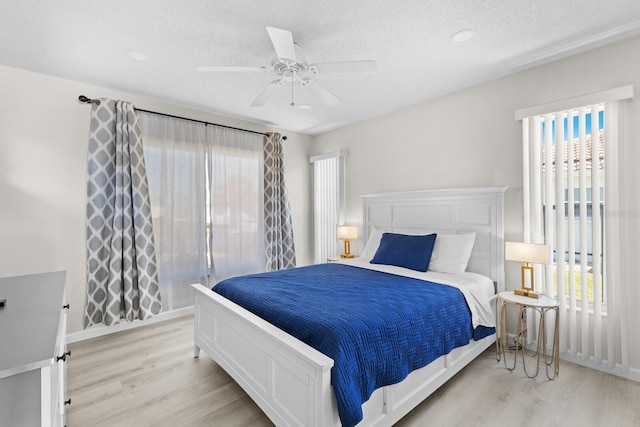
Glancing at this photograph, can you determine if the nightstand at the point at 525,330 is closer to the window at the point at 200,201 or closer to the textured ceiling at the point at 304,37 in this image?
the textured ceiling at the point at 304,37

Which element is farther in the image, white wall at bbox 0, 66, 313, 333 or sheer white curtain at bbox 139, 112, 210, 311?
sheer white curtain at bbox 139, 112, 210, 311

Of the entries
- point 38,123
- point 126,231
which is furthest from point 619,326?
point 38,123

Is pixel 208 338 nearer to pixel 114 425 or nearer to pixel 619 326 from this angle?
pixel 114 425

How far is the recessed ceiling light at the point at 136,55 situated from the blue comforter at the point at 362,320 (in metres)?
2.11

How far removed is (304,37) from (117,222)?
2660 mm

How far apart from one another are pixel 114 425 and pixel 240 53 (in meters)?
2.84

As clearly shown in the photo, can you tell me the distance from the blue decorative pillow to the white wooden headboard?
0.94 feet

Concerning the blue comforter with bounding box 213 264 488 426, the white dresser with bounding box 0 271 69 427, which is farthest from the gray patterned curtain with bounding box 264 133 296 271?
the white dresser with bounding box 0 271 69 427

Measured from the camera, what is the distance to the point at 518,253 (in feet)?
8.16

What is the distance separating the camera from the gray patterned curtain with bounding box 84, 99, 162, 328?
10.1ft

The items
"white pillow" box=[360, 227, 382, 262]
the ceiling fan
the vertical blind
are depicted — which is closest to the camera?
the ceiling fan

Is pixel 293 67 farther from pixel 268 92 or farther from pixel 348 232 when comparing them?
pixel 348 232

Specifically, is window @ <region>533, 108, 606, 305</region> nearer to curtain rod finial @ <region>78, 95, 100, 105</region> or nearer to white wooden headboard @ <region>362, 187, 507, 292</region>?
white wooden headboard @ <region>362, 187, 507, 292</region>

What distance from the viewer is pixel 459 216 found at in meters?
3.18
